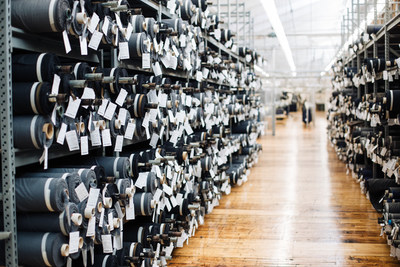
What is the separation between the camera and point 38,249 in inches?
80.3

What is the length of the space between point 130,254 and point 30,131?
140 cm

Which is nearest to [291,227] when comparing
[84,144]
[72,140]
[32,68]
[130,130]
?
[130,130]

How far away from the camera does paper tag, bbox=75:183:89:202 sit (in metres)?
2.30

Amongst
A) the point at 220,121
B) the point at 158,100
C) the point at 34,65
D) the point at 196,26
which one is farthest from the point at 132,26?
the point at 220,121

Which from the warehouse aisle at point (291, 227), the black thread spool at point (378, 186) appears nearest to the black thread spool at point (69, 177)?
the warehouse aisle at point (291, 227)

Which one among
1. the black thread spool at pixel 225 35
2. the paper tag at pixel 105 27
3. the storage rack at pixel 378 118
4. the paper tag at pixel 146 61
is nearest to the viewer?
the paper tag at pixel 105 27

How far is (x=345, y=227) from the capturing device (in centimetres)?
493

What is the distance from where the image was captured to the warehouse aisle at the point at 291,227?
13.2 ft

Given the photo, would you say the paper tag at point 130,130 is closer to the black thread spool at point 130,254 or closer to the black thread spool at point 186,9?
the black thread spool at point 130,254

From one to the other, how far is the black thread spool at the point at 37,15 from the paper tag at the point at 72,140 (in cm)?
53

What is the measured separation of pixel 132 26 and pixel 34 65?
49.1 inches

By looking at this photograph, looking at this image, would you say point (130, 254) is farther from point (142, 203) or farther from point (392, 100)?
point (392, 100)

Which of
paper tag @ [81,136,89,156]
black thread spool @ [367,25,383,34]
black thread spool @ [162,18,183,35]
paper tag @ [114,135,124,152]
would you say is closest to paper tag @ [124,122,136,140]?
paper tag @ [114,135,124,152]

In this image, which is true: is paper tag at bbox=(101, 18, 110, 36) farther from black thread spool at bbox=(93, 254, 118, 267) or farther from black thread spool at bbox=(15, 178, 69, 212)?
black thread spool at bbox=(93, 254, 118, 267)
